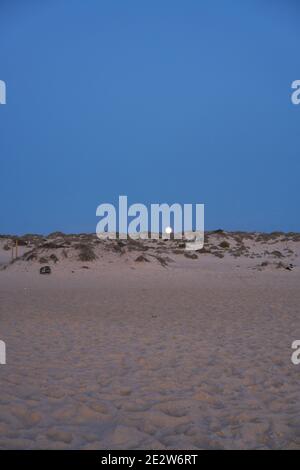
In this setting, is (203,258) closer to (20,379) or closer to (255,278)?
(255,278)

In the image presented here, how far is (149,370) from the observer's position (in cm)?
612

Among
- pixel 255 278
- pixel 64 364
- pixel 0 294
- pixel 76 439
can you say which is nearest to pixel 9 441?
pixel 76 439

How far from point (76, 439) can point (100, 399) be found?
3.36ft

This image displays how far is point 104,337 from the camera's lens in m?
8.48

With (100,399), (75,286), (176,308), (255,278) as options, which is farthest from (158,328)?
(255,278)

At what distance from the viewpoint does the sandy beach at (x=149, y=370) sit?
13.3ft

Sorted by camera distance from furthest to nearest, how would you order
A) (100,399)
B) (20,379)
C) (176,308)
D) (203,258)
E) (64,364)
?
(203,258)
(176,308)
(64,364)
(20,379)
(100,399)

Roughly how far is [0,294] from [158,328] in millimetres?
8181

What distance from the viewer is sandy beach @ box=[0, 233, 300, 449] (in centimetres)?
406

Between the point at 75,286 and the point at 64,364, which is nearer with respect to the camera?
the point at 64,364

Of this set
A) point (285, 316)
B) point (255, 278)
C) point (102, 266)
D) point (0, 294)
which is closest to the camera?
point (285, 316)

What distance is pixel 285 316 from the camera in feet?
36.1

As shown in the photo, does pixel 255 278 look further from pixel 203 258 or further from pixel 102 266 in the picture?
pixel 203 258

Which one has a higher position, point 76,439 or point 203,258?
point 203,258
